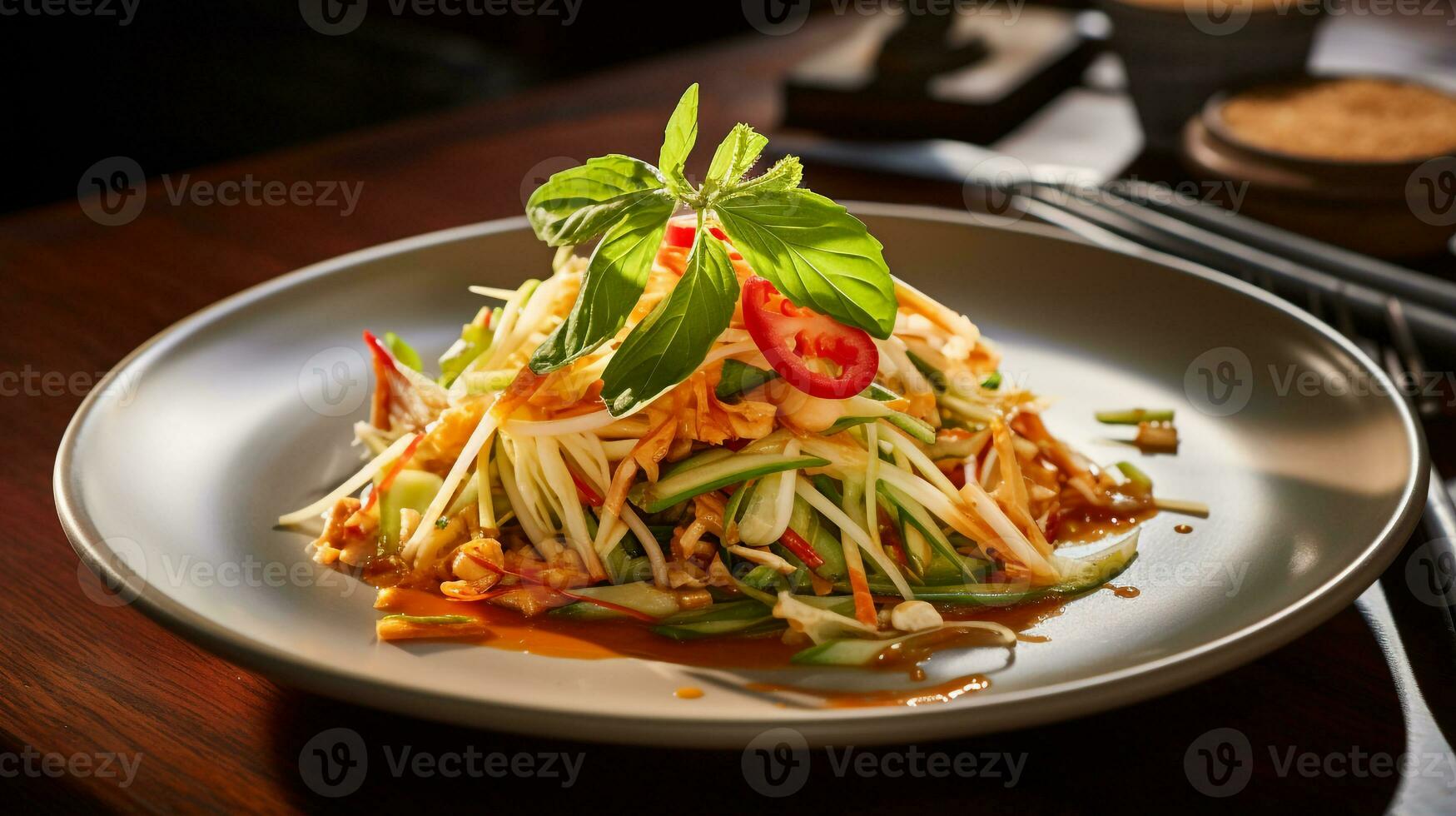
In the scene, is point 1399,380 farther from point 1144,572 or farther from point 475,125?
point 475,125

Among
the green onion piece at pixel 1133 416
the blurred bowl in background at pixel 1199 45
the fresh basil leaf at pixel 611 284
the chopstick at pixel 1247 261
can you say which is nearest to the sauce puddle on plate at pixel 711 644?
the fresh basil leaf at pixel 611 284

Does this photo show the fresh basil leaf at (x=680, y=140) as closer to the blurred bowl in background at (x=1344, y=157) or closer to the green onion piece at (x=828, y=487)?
the green onion piece at (x=828, y=487)

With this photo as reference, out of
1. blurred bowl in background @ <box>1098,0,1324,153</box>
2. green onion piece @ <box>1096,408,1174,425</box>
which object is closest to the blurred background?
blurred bowl in background @ <box>1098,0,1324,153</box>

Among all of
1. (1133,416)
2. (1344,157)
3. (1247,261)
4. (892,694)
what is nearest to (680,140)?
(892,694)

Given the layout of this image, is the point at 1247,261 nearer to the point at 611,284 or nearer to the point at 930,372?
the point at 930,372

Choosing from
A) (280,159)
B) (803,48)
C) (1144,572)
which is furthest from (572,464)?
(803,48)

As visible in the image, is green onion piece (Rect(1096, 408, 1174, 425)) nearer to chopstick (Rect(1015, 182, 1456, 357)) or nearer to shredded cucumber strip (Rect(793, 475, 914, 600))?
chopstick (Rect(1015, 182, 1456, 357))
